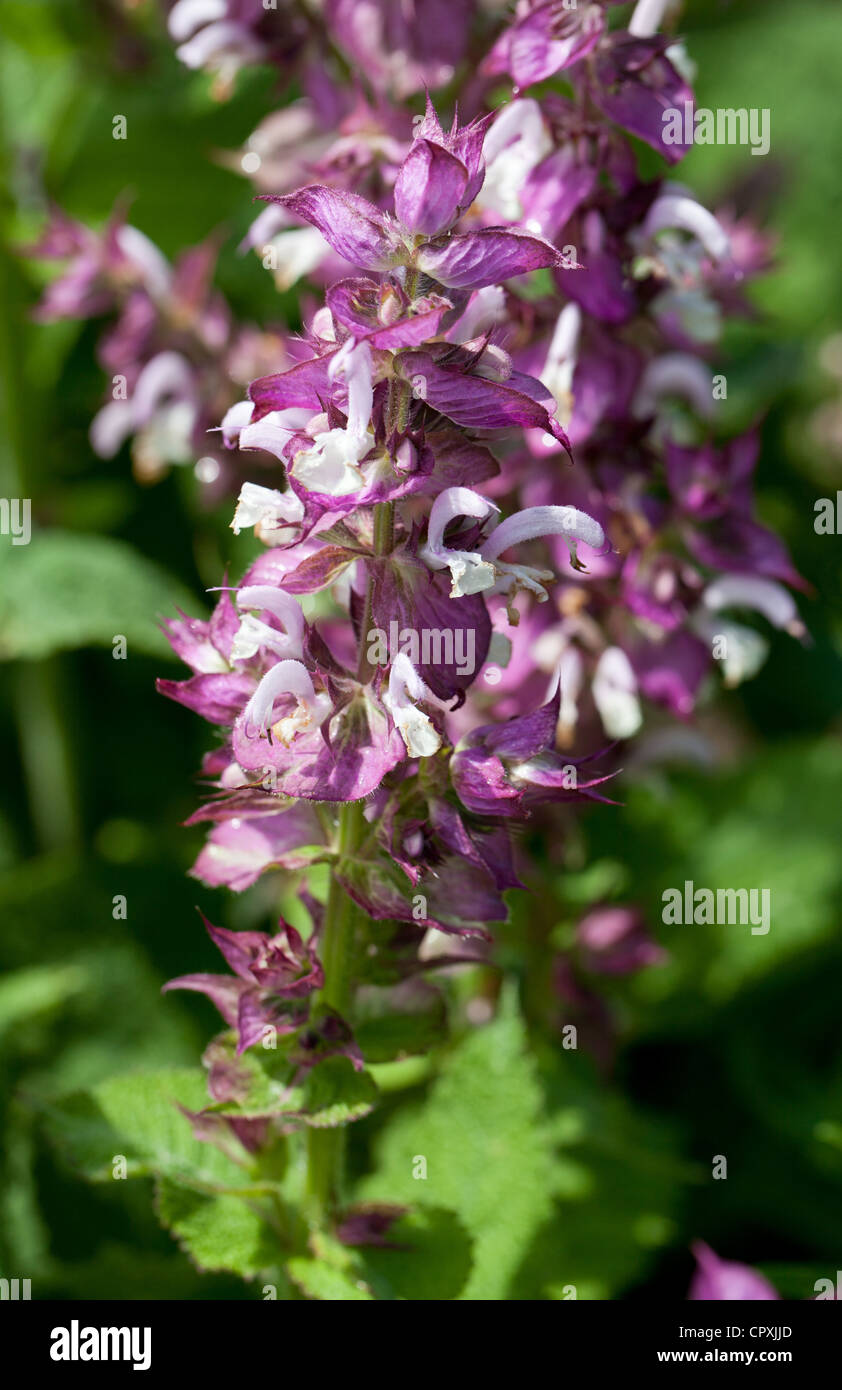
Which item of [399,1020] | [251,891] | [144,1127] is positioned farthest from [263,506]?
[251,891]

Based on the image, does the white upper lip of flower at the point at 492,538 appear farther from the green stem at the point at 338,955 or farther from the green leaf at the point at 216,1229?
the green leaf at the point at 216,1229

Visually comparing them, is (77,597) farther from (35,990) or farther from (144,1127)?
(144,1127)

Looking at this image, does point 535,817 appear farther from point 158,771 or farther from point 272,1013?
point 158,771

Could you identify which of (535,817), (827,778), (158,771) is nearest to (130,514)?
(158,771)

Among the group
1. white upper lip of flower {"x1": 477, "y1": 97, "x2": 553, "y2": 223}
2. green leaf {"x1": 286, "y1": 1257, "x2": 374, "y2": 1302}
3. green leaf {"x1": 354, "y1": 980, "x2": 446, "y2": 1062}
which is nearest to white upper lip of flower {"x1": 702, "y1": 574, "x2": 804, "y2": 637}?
white upper lip of flower {"x1": 477, "y1": 97, "x2": 553, "y2": 223}

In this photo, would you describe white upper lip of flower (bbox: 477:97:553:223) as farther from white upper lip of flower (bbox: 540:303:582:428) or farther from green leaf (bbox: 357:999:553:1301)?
green leaf (bbox: 357:999:553:1301)
